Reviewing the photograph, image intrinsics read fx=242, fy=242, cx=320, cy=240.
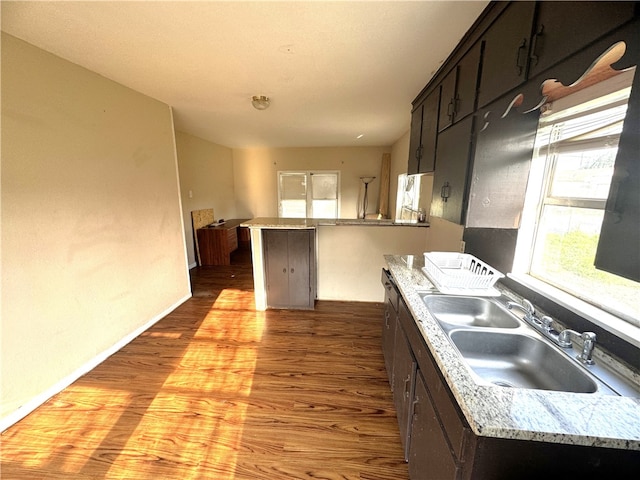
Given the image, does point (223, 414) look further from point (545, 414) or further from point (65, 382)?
point (545, 414)

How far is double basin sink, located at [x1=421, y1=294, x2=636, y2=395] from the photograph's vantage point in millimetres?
929

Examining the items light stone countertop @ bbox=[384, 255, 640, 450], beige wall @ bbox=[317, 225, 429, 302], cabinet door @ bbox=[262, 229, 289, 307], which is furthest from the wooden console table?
light stone countertop @ bbox=[384, 255, 640, 450]

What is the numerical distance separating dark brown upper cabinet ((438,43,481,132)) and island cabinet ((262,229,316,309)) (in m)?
1.69

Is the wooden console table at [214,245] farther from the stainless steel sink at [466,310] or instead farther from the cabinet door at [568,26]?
the cabinet door at [568,26]

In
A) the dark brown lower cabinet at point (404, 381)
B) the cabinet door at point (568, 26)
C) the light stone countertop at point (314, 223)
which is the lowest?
the dark brown lower cabinet at point (404, 381)

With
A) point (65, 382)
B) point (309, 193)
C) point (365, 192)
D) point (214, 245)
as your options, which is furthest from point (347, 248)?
point (309, 193)

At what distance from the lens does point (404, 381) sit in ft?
4.36

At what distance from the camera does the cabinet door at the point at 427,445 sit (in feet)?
2.68

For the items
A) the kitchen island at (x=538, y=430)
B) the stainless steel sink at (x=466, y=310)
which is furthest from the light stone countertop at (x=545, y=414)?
the stainless steel sink at (x=466, y=310)

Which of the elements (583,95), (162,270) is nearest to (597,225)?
(583,95)

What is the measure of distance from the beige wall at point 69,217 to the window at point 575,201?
10.3ft

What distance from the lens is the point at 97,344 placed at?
2.07 metres

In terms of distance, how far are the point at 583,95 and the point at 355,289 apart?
254 cm

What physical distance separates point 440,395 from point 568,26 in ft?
4.19
